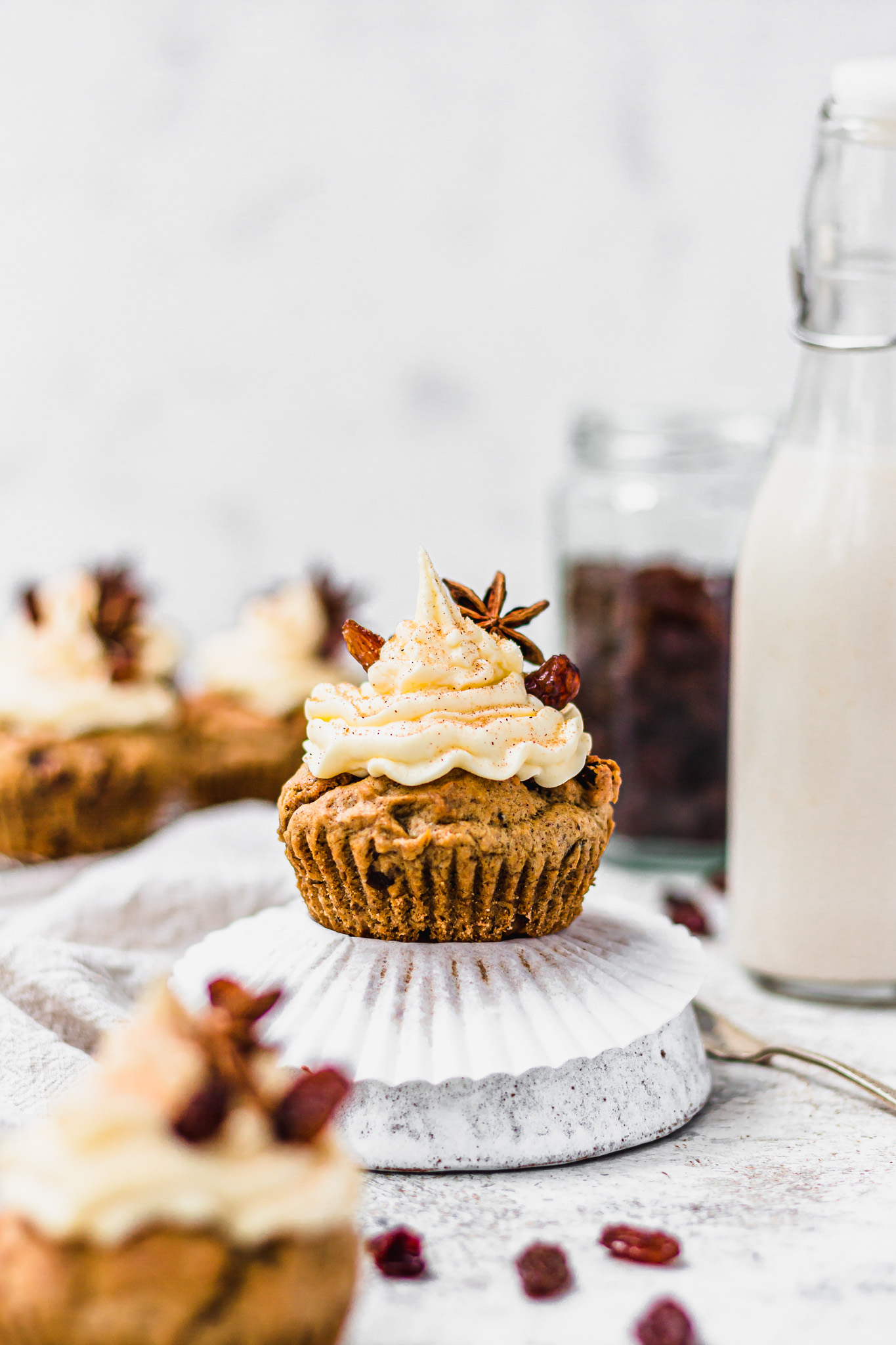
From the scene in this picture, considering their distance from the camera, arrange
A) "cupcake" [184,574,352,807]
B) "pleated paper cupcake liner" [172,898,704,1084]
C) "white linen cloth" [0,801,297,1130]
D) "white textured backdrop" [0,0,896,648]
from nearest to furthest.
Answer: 1. "pleated paper cupcake liner" [172,898,704,1084]
2. "white linen cloth" [0,801,297,1130]
3. "cupcake" [184,574,352,807]
4. "white textured backdrop" [0,0,896,648]

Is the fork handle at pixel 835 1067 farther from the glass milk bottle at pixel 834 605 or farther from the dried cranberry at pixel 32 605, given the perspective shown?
the dried cranberry at pixel 32 605

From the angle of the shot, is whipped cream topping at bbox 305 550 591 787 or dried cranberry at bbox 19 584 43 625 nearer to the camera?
whipped cream topping at bbox 305 550 591 787

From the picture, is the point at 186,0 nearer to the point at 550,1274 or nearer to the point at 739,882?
the point at 739,882

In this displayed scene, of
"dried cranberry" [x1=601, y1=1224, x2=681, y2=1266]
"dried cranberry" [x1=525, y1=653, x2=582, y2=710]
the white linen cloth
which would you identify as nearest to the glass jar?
the white linen cloth

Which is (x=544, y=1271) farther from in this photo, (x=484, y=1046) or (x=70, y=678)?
(x=70, y=678)

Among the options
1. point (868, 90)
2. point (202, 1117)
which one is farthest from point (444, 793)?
point (868, 90)

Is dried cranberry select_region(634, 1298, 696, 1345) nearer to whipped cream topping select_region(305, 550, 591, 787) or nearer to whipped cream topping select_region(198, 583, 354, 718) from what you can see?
whipped cream topping select_region(305, 550, 591, 787)

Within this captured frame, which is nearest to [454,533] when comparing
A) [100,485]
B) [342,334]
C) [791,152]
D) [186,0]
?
[342,334]
